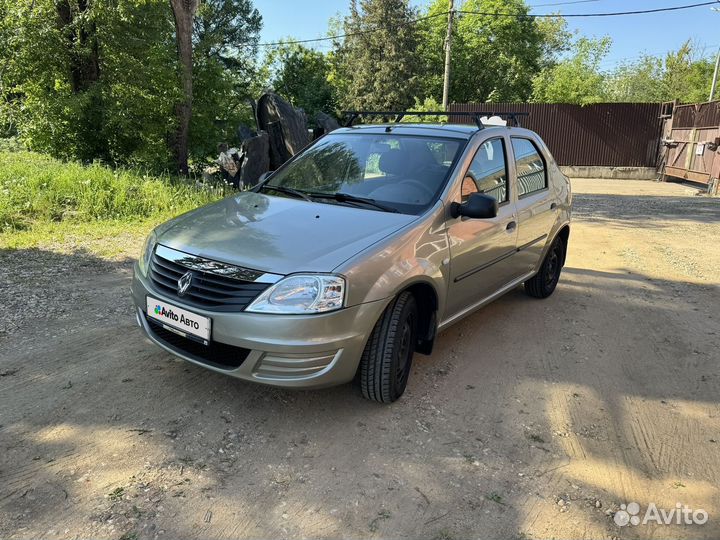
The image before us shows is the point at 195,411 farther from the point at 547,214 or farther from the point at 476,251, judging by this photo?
the point at 547,214

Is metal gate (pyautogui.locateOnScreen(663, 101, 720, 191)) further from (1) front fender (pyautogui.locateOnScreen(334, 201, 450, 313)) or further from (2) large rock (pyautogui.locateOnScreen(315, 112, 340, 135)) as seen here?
(1) front fender (pyautogui.locateOnScreen(334, 201, 450, 313))

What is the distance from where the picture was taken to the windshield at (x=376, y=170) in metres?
3.68

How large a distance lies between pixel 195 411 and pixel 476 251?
2186 millimetres

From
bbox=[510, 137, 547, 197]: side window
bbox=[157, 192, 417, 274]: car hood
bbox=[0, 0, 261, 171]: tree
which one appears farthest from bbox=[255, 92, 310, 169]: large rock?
bbox=[157, 192, 417, 274]: car hood

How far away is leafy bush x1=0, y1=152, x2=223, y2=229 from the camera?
7918 mm

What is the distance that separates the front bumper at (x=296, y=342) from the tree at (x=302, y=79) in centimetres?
3761

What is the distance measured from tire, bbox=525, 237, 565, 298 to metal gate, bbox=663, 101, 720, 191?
41.9ft

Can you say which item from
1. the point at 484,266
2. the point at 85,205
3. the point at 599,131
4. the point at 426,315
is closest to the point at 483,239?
the point at 484,266

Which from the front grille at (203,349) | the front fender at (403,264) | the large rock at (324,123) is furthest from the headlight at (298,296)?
the large rock at (324,123)

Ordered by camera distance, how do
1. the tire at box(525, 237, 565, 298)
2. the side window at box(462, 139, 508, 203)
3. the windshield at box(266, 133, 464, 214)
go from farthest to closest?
the tire at box(525, 237, 565, 298) < the side window at box(462, 139, 508, 203) < the windshield at box(266, 133, 464, 214)

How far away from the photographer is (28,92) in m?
10.8

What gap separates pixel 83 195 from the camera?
8391 millimetres

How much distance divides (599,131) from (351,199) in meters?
20.9

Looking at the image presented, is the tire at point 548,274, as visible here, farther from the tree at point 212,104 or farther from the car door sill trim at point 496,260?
the tree at point 212,104
